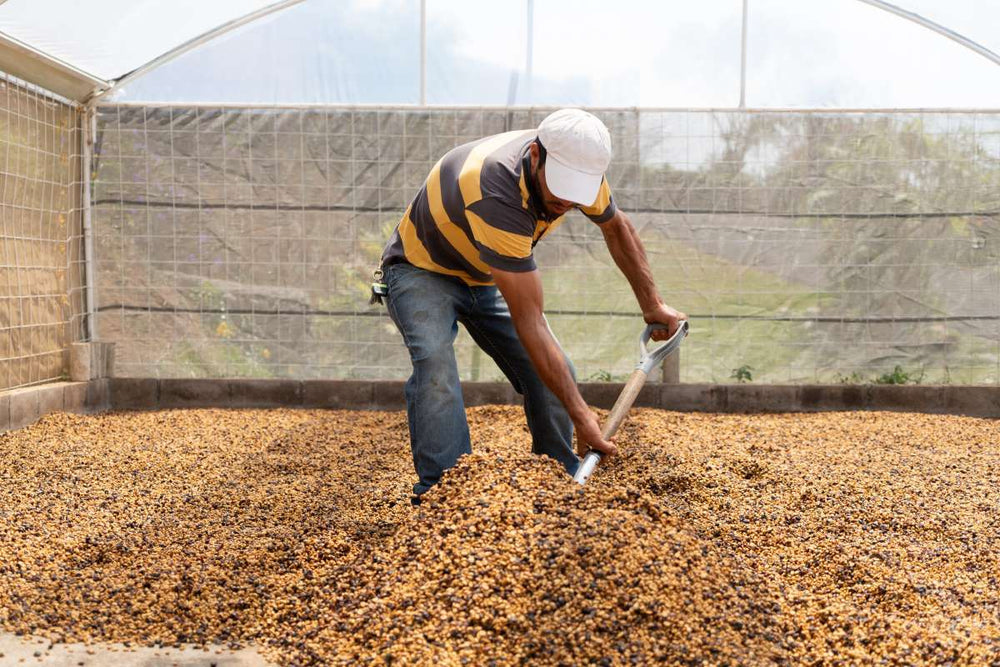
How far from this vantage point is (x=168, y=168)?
554 cm

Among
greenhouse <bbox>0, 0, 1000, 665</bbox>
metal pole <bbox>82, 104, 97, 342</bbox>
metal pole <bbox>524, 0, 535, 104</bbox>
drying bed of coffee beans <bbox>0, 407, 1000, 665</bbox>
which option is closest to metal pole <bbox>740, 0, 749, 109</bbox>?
greenhouse <bbox>0, 0, 1000, 665</bbox>

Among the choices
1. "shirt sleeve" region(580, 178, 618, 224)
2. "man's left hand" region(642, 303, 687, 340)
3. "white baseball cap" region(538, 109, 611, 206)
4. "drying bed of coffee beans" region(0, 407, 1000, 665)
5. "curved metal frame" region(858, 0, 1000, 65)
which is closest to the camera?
"drying bed of coffee beans" region(0, 407, 1000, 665)

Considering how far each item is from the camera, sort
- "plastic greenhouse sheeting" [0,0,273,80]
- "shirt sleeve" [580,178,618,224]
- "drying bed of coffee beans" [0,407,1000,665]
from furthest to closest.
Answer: "plastic greenhouse sheeting" [0,0,273,80]
"shirt sleeve" [580,178,618,224]
"drying bed of coffee beans" [0,407,1000,665]

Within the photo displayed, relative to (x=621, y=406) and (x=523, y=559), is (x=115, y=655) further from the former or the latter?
(x=621, y=406)

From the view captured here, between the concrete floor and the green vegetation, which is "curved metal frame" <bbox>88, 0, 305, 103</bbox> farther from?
the concrete floor

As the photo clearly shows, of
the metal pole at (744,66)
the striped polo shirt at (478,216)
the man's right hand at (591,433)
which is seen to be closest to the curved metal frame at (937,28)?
the metal pole at (744,66)

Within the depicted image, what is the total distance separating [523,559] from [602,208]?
1.40 metres

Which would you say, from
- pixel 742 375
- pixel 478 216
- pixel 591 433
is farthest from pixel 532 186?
pixel 742 375

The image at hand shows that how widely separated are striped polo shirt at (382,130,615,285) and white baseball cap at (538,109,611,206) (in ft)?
0.40

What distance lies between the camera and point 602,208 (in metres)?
3.01

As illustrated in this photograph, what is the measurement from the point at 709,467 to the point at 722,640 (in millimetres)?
1542

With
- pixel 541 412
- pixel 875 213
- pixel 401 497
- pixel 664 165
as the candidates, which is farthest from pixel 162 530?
pixel 875 213

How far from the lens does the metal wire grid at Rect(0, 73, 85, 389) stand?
184 inches

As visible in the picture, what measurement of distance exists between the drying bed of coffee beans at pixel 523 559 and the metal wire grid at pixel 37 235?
1.28 m
